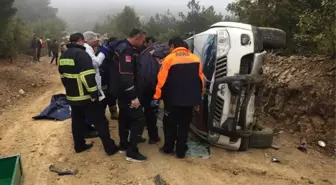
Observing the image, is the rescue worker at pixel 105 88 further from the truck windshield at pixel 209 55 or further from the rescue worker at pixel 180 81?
the truck windshield at pixel 209 55

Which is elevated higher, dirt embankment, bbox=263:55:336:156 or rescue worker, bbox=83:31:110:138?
rescue worker, bbox=83:31:110:138

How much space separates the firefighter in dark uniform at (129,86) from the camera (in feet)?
16.3

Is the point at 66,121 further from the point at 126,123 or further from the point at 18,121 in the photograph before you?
the point at 126,123

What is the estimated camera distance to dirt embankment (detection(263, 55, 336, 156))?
5.97 m

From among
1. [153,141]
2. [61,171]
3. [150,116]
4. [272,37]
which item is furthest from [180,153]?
[272,37]

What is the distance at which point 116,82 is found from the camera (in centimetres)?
505

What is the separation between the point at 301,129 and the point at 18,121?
5.48 m

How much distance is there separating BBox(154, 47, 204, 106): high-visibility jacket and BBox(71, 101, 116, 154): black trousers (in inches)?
36.4

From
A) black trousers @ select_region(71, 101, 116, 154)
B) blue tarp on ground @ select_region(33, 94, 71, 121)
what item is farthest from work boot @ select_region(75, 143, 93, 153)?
blue tarp on ground @ select_region(33, 94, 71, 121)

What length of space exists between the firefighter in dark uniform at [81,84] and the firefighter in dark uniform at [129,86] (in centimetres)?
28

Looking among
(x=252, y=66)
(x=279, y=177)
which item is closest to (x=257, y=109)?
(x=252, y=66)

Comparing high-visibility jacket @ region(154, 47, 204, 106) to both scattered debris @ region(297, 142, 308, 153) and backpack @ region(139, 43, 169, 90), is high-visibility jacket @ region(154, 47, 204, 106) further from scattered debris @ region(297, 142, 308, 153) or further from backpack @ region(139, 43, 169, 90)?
scattered debris @ region(297, 142, 308, 153)

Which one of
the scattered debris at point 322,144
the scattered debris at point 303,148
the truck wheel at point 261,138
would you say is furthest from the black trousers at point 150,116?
the scattered debris at point 322,144

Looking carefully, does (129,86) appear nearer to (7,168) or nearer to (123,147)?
(123,147)
